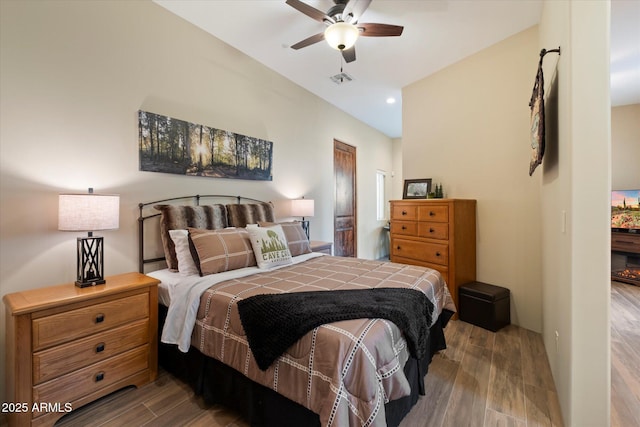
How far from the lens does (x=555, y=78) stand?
6.48 feet

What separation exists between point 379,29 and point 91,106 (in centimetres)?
235

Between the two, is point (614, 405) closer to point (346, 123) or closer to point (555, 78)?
point (555, 78)

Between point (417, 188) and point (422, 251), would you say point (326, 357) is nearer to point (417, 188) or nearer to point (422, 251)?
point (422, 251)

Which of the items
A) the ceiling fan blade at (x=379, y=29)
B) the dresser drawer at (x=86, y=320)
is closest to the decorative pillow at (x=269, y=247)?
the dresser drawer at (x=86, y=320)

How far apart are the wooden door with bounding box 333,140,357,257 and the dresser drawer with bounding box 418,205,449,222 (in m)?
1.83

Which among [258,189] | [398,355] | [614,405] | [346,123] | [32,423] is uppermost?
[346,123]

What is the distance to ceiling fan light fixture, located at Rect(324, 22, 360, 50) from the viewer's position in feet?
6.95

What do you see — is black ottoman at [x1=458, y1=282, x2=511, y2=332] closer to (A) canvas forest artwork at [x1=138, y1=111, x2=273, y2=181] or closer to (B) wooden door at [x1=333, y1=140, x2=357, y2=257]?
Result: (B) wooden door at [x1=333, y1=140, x2=357, y2=257]

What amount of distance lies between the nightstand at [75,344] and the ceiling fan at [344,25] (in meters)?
2.28

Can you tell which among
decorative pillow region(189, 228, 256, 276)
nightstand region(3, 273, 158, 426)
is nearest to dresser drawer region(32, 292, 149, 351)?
nightstand region(3, 273, 158, 426)

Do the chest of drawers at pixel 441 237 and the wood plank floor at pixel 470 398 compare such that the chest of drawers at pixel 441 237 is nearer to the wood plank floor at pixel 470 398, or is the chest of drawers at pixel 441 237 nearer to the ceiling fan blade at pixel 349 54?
the wood plank floor at pixel 470 398

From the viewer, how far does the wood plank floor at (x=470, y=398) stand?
1.69 meters

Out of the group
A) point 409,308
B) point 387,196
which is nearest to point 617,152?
point 387,196

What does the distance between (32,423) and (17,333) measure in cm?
50
